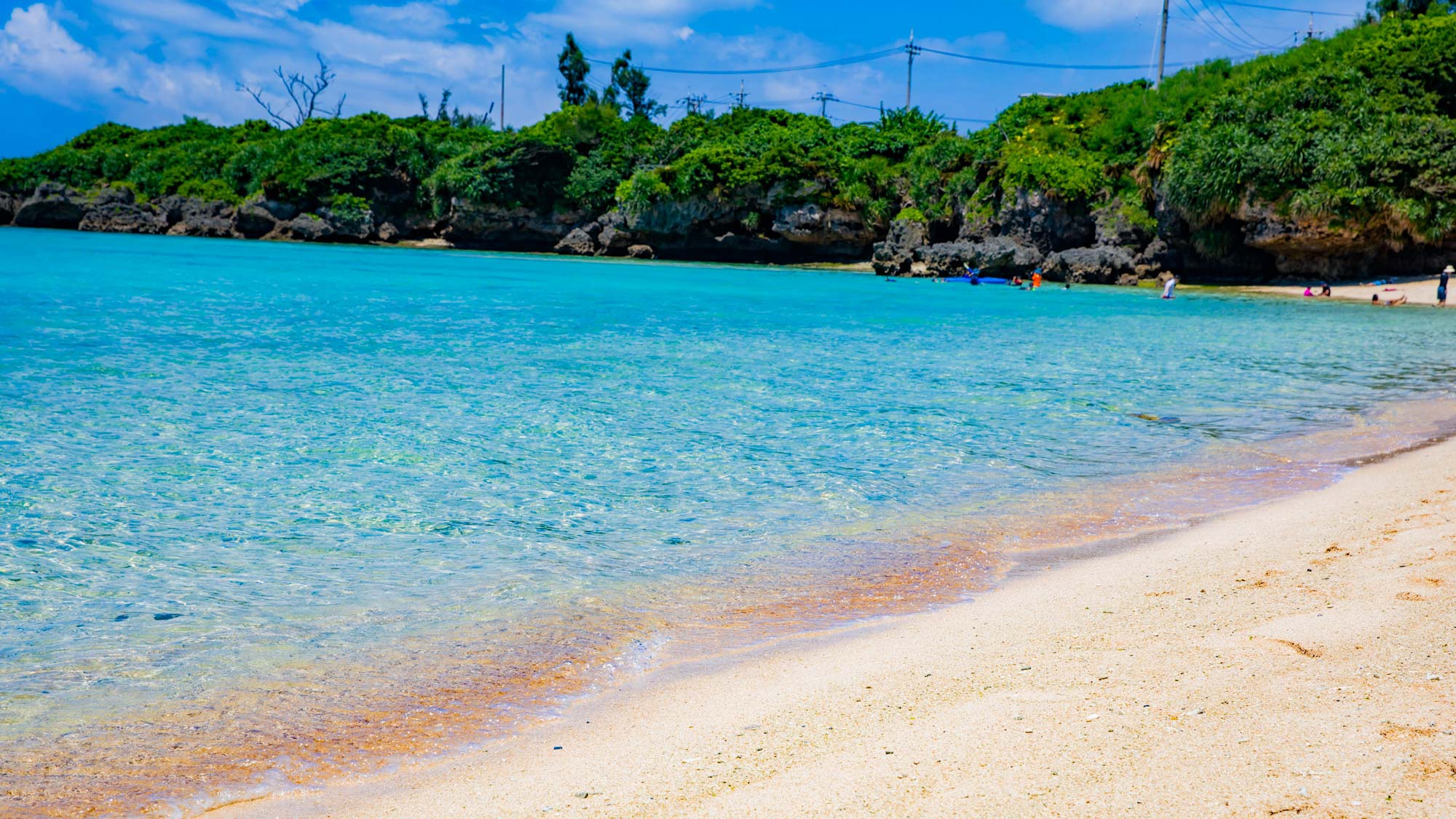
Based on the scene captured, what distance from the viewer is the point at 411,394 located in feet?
38.2

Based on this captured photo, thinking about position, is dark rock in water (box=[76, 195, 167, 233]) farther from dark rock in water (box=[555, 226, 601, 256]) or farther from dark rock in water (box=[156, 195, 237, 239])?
dark rock in water (box=[555, 226, 601, 256])

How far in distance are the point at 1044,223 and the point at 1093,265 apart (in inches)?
157

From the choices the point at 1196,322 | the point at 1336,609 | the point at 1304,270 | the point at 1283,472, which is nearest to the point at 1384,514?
the point at 1283,472

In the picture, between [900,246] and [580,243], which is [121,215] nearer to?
[580,243]

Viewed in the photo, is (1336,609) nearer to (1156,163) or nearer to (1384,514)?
(1384,514)

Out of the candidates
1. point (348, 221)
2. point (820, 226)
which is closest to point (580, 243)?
point (348, 221)

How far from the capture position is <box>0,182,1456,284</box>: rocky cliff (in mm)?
35938

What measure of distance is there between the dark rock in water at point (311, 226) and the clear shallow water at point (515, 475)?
1565 inches

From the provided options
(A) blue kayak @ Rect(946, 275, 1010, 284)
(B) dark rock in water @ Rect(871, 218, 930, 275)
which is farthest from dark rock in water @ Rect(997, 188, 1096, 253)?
(B) dark rock in water @ Rect(871, 218, 930, 275)

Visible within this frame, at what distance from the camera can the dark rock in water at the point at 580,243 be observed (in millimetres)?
55562

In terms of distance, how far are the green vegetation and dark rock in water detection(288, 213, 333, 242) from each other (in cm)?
99

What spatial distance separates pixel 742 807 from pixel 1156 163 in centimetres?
4192

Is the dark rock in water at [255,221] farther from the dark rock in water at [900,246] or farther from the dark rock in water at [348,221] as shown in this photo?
the dark rock in water at [900,246]

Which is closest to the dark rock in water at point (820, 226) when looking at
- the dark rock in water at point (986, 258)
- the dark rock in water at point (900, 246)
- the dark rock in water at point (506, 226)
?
the dark rock in water at point (900, 246)
